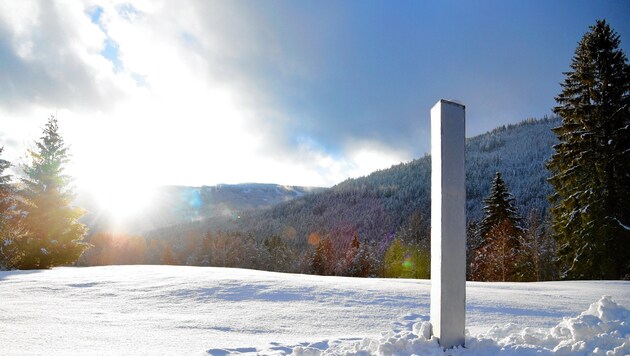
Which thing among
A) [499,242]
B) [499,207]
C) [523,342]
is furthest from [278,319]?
[499,207]

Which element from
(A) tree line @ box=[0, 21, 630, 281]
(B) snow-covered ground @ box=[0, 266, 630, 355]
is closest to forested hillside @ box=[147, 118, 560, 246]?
(A) tree line @ box=[0, 21, 630, 281]

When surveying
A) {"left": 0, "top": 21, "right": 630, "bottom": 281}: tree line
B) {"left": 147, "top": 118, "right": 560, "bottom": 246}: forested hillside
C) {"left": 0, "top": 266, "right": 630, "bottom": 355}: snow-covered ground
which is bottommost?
{"left": 0, "top": 266, "right": 630, "bottom": 355}: snow-covered ground

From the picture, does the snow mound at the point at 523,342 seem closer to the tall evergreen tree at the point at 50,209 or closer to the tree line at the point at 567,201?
the tree line at the point at 567,201

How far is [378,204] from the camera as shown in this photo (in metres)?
120

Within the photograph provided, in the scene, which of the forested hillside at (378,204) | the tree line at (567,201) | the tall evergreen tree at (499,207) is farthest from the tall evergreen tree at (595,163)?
the forested hillside at (378,204)

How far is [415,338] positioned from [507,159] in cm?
19181

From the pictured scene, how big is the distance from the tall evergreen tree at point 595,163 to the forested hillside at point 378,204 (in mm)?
65705

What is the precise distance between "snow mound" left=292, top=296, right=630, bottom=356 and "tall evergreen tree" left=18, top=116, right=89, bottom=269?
2021 centimetres

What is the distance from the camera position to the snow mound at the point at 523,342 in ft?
10.5

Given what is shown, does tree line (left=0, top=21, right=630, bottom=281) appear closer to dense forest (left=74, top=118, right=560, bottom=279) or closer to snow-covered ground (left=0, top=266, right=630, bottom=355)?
dense forest (left=74, top=118, right=560, bottom=279)

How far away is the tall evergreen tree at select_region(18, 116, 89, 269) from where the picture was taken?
18.7 meters

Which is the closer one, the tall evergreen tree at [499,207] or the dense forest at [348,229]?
the tall evergreen tree at [499,207]

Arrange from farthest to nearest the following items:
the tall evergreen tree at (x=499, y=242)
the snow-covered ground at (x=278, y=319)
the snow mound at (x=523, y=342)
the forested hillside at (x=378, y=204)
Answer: the forested hillside at (x=378, y=204), the tall evergreen tree at (x=499, y=242), the snow-covered ground at (x=278, y=319), the snow mound at (x=523, y=342)

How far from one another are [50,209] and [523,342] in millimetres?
22867
